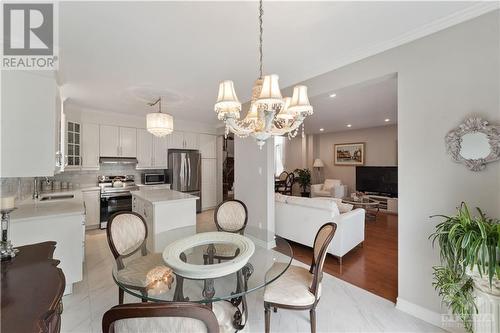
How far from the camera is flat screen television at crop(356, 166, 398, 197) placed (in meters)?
6.31

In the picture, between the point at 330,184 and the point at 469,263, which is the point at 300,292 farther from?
the point at 330,184

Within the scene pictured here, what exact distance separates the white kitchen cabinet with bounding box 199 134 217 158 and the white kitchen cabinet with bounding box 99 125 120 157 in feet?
7.02

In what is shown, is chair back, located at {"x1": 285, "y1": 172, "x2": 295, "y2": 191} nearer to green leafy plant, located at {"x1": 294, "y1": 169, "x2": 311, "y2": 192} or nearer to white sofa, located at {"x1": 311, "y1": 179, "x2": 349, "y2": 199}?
green leafy plant, located at {"x1": 294, "y1": 169, "x2": 311, "y2": 192}

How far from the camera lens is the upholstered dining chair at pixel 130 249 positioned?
156 centimetres

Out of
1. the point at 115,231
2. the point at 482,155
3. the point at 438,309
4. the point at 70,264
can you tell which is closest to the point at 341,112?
the point at 482,155

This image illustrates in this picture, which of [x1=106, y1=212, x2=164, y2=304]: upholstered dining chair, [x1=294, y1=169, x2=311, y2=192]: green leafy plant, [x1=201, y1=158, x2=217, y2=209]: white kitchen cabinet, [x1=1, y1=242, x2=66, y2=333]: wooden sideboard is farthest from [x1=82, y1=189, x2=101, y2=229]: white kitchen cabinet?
[x1=294, y1=169, x2=311, y2=192]: green leafy plant

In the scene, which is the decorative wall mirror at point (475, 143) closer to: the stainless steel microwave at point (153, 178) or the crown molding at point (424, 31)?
the crown molding at point (424, 31)

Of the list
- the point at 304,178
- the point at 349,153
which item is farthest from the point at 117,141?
the point at 349,153

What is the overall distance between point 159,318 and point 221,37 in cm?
223

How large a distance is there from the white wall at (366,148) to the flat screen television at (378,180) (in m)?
Answer: 0.30

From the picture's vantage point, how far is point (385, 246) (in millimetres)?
3701

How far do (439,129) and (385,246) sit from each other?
2.63 meters

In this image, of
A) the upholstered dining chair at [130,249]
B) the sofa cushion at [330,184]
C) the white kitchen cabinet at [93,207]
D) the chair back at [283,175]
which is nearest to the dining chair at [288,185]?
the chair back at [283,175]

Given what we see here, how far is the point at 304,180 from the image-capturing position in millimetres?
7719
